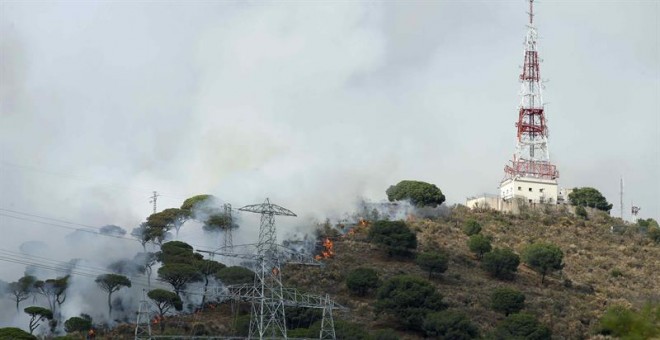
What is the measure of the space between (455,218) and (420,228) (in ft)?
30.4

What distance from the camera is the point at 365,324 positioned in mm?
100000

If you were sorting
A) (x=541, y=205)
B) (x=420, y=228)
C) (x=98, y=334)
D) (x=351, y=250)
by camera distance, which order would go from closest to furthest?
(x=98, y=334) → (x=351, y=250) → (x=420, y=228) → (x=541, y=205)

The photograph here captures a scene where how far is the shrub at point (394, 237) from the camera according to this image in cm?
12031

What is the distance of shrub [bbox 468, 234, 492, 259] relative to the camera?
124m

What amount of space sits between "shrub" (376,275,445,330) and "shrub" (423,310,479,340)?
1.85 m

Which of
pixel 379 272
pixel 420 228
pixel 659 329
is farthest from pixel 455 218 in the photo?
pixel 659 329

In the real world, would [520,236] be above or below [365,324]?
above

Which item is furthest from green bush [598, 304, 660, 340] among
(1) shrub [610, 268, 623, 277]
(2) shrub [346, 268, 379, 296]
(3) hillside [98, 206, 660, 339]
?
(1) shrub [610, 268, 623, 277]

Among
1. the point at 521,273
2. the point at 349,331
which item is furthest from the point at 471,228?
the point at 349,331

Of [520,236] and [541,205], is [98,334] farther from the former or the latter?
[541,205]

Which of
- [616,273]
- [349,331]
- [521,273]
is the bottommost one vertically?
[349,331]

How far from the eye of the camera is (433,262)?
114 metres

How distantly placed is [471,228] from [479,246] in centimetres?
970

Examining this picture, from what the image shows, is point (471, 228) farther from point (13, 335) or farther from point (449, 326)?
point (13, 335)
